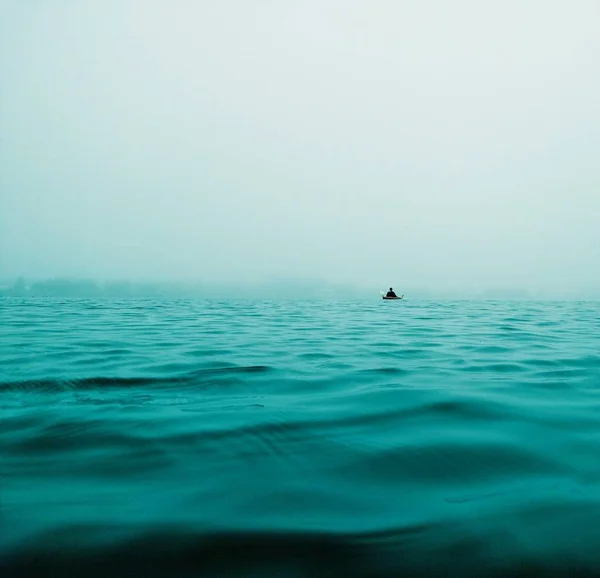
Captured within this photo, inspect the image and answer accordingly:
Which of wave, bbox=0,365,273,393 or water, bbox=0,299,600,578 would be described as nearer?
water, bbox=0,299,600,578

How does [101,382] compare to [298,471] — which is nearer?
[298,471]

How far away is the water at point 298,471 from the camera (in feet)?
8.00

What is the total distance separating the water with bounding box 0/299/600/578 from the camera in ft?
8.00

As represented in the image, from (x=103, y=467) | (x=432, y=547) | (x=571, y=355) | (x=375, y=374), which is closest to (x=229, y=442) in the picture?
(x=103, y=467)

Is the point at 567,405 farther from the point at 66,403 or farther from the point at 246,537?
the point at 66,403

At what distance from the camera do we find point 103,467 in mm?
3631

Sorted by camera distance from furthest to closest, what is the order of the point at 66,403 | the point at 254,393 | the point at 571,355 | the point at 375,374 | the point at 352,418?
the point at 571,355 < the point at 375,374 < the point at 254,393 < the point at 66,403 < the point at 352,418

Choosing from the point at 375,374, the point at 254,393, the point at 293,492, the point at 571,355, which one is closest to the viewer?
the point at 293,492

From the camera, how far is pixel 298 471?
3586mm

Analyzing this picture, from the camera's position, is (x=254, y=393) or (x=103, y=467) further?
(x=254, y=393)

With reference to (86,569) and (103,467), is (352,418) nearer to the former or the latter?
(103,467)

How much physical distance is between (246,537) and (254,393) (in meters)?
3.70

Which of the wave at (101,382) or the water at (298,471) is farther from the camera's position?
the wave at (101,382)

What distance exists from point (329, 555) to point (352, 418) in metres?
2.65
